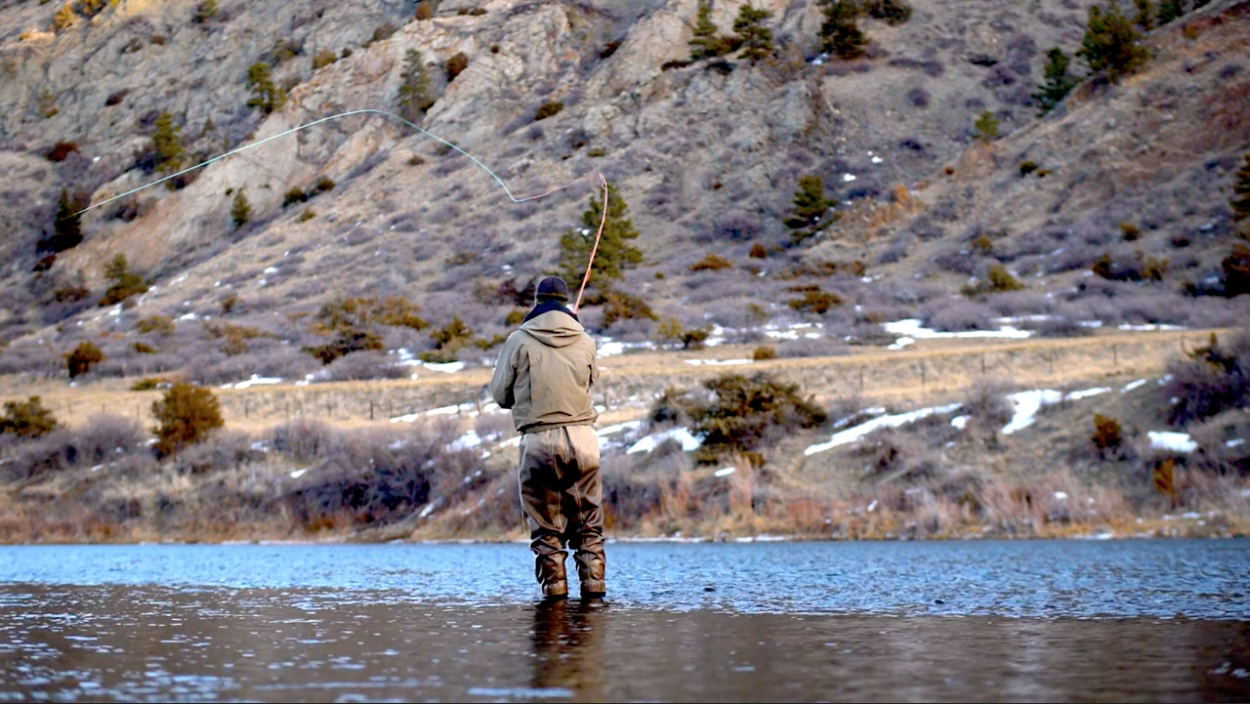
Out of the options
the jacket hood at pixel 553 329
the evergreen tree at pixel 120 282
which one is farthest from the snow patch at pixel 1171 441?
the evergreen tree at pixel 120 282

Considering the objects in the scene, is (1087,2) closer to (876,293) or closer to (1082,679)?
(876,293)

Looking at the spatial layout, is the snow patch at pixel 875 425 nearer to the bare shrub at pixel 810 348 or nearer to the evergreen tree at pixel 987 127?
the bare shrub at pixel 810 348

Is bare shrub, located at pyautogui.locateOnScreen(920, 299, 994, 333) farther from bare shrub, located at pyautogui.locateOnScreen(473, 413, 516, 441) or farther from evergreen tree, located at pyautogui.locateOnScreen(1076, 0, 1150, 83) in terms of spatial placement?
evergreen tree, located at pyautogui.locateOnScreen(1076, 0, 1150, 83)

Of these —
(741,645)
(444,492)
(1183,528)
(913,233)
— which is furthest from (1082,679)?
(913,233)

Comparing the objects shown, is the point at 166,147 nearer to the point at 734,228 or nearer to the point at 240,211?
the point at 240,211

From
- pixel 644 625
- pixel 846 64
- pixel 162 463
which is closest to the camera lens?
pixel 644 625

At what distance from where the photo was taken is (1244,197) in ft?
144

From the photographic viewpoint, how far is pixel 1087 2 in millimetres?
74500

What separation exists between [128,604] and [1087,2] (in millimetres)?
73818

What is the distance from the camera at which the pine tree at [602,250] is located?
159 ft

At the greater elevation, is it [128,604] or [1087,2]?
[1087,2]

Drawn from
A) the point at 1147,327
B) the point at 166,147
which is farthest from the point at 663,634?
the point at 166,147

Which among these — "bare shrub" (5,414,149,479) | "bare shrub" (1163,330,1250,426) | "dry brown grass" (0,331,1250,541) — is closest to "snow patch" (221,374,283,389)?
"dry brown grass" (0,331,1250,541)

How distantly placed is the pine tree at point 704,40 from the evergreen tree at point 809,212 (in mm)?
15891
